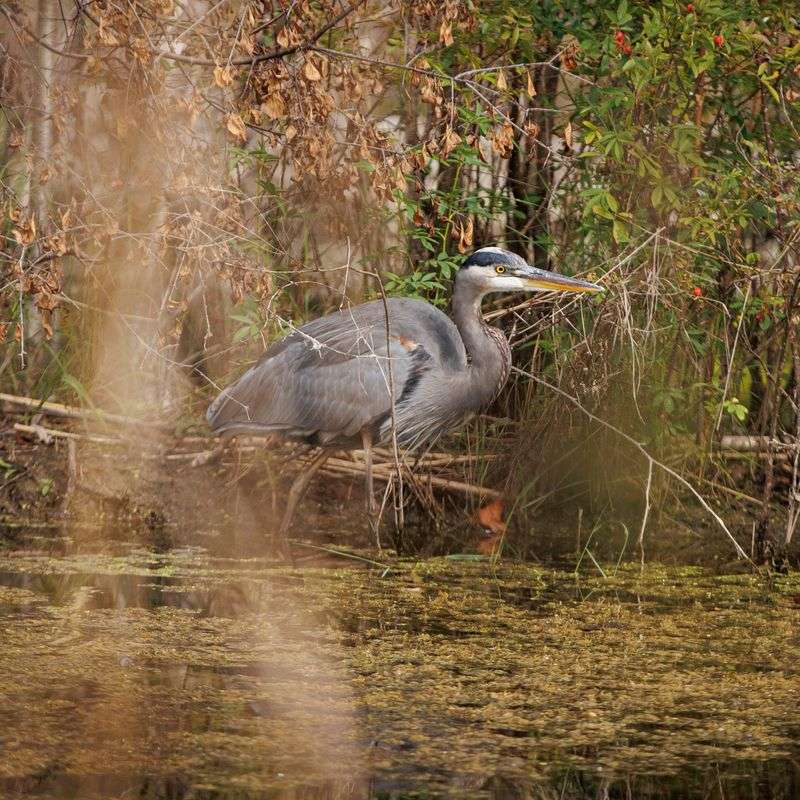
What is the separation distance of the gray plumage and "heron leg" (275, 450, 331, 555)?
8 cm

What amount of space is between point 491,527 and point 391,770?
3334 mm

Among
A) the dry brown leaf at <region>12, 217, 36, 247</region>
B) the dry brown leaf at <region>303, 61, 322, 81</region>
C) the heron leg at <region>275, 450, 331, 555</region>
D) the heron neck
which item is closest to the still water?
the heron leg at <region>275, 450, 331, 555</region>

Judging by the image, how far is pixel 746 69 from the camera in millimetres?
5906

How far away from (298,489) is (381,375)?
2.08 feet

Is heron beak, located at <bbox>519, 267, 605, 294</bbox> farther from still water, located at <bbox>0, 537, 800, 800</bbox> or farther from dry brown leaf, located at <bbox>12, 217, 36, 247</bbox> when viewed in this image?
dry brown leaf, located at <bbox>12, 217, 36, 247</bbox>

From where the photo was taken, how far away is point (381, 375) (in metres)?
6.24

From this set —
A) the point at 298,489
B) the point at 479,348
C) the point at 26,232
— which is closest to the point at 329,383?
the point at 298,489

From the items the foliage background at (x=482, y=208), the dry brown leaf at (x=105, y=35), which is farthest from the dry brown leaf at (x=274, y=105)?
the dry brown leaf at (x=105, y=35)

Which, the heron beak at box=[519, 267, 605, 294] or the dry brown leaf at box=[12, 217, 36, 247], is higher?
the heron beak at box=[519, 267, 605, 294]

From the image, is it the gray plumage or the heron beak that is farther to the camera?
the gray plumage

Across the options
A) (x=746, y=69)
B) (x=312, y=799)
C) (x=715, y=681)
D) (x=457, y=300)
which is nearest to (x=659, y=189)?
(x=746, y=69)

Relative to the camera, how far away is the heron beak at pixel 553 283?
19.3ft

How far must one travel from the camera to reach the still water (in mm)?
3076

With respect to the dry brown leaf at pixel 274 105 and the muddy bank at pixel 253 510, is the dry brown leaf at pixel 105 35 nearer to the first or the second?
the dry brown leaf at pixel 274 105
